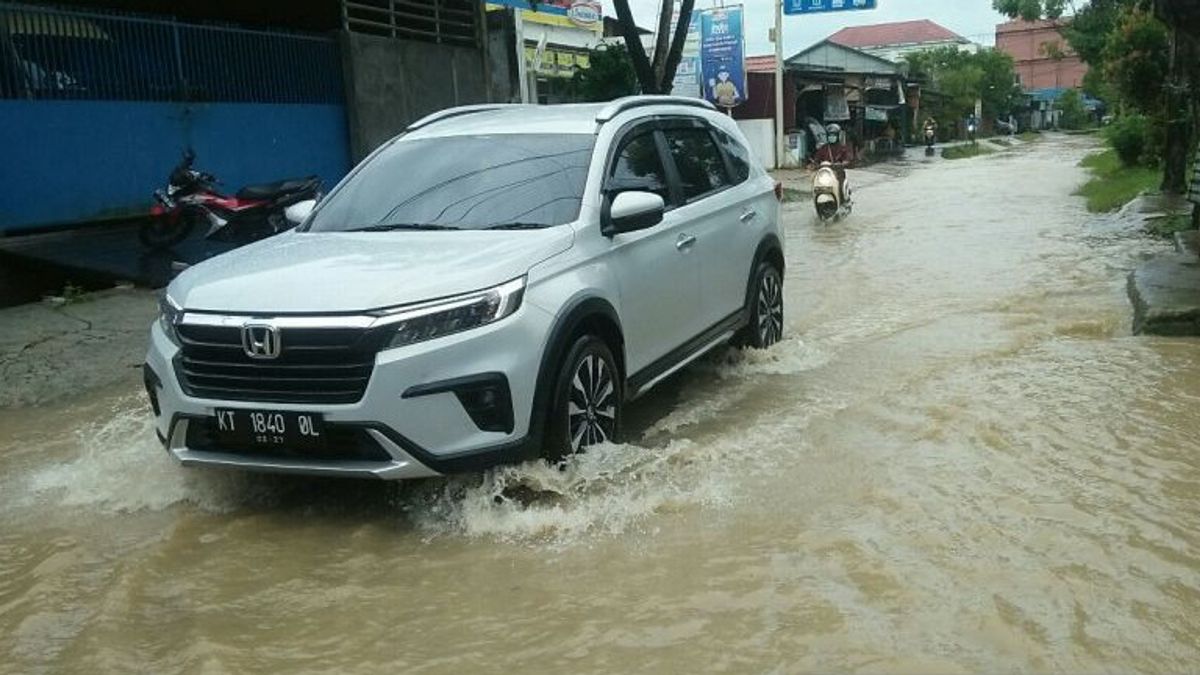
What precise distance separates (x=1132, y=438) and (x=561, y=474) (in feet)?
9.68

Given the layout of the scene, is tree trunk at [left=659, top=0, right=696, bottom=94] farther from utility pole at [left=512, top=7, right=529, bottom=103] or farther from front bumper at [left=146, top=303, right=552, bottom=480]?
front bumper at [left=146, top=303, right=552, bottom=480]

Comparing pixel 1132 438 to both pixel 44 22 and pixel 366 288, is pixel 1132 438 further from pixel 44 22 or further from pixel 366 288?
pixel 44 22

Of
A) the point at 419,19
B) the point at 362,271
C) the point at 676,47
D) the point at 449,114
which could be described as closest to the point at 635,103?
the point at 449,114

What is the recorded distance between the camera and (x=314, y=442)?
4.01 m

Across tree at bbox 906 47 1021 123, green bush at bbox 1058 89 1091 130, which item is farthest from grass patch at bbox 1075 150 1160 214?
green bush at bbox 1058 89 1091 130

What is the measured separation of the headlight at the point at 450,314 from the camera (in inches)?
155

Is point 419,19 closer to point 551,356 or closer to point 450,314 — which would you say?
point 551,356

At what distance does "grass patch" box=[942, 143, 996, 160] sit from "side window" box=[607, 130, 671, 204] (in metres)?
37.5

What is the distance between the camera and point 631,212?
4.86m

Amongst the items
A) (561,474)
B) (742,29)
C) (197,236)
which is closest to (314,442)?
(561,474)

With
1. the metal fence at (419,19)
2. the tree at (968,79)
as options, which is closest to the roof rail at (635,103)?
the metal fence at (419,19)

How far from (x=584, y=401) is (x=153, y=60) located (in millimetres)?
8488

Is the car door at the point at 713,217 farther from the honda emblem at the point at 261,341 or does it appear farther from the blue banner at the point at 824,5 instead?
the blue banner at the point at 824,5

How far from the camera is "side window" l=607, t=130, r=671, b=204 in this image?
5.31m
